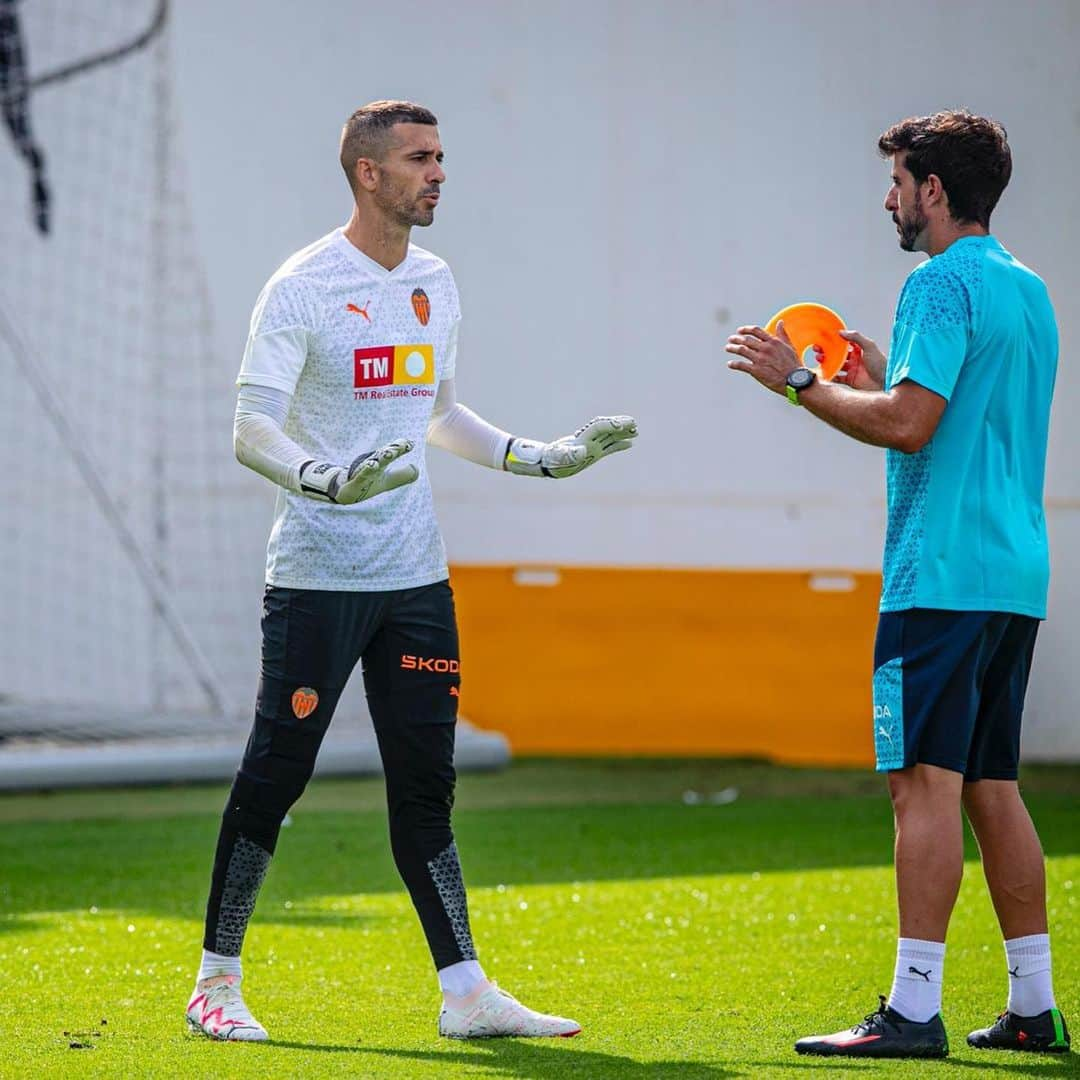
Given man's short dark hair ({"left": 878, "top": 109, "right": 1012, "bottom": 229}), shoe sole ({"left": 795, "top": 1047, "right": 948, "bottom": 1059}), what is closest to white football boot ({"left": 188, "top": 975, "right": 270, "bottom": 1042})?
shoe sole ({"left": 795, "top": 1047, "right": 948, "bottom": 1059})

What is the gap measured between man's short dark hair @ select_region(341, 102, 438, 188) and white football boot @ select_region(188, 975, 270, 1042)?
1852 millimetres

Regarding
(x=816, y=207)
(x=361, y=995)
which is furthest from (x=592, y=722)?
(x=361, y=995)

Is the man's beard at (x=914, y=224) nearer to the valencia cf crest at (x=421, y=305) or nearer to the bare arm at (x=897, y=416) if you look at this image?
the bare arm at (x=897, y=416)

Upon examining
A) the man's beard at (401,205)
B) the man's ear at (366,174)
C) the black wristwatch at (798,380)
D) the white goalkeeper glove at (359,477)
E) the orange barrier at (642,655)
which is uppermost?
the man's ear at (366,174)

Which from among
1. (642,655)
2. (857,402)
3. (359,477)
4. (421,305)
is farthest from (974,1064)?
(642,655)

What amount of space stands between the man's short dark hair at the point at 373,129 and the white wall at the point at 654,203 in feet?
21.5

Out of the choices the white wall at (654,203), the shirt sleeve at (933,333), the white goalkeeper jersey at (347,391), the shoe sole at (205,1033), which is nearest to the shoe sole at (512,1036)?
the shoe sole at (205,1033)

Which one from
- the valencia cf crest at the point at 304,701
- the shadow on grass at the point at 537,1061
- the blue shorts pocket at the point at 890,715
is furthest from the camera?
the valencia cf crest at the point at 304,701

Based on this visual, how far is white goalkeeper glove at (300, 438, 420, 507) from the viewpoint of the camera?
3.96 metres

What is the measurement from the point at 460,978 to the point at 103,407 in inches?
277

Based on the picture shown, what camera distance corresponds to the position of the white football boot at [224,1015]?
424 cm

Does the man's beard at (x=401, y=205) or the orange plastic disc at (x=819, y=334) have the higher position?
the man's beard at (x=401, y=205)

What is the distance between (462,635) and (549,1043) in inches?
263

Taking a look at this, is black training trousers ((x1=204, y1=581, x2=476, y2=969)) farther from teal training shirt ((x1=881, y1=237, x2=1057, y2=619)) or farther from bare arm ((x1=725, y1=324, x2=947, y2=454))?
teal training shirt ((x1=881, y1=237, x2=1057, y2=619))
